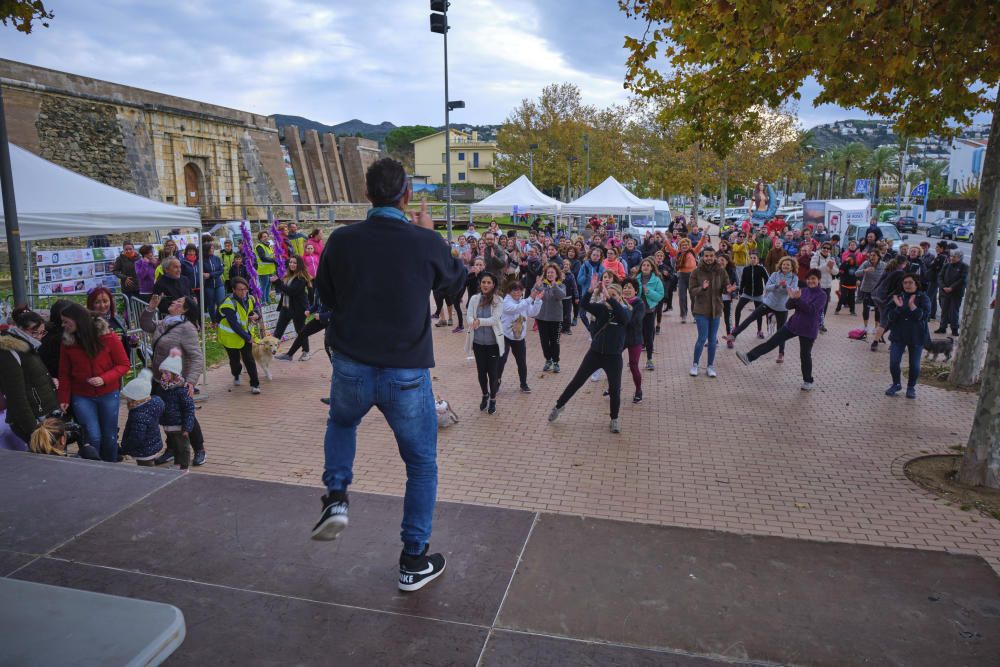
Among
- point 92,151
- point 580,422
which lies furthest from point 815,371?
point 92,151

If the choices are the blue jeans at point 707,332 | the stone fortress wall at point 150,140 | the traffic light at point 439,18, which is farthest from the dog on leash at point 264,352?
the stone fortress wall at point 150,140

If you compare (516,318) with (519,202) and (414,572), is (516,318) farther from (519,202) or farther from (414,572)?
(519,202)

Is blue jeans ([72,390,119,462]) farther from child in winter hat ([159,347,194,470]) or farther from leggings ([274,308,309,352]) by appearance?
leggings ([274,308,309,352])

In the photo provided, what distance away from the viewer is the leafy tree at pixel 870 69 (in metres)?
5.59

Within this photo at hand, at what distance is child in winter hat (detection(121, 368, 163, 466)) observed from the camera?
5.53 m

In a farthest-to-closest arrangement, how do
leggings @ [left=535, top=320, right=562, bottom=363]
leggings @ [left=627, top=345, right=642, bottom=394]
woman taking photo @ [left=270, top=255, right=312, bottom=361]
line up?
woman taking photo @ [left=270, top=255, right=312, bottom=361]
leggings @ [left=535, top=320, right=562, bottom=363]
leggings @ [left=627, top=345, right=642, bottom=394]

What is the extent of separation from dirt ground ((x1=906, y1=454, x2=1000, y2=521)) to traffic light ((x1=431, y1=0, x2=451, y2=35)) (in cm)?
1488

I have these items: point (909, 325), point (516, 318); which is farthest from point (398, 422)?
point (909, 325)

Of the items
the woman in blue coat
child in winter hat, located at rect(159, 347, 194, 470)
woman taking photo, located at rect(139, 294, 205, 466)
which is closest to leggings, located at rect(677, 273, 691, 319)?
the woman in blue coat

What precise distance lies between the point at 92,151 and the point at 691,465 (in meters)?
30.5

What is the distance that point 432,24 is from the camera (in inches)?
664

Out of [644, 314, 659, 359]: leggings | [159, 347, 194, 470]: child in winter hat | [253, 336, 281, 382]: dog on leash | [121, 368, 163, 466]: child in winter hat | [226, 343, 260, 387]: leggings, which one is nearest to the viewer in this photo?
[121, 368, 163, 466]: child in winter hat

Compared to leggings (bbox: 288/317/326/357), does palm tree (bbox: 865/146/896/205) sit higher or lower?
higher

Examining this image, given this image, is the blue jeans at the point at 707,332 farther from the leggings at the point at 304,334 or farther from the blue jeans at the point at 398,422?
the blue jeans at the point at 398,422
